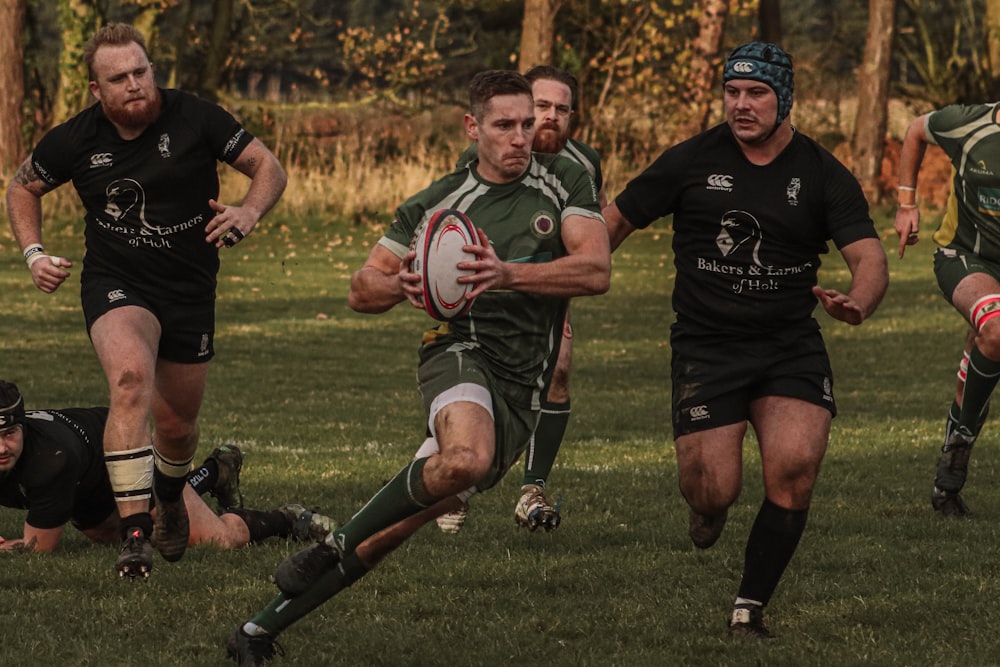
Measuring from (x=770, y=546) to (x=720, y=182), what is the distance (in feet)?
4.79

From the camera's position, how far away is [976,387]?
9.09 meters

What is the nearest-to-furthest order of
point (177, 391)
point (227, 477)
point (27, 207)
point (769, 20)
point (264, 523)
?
point (27, 207) → point (177, 391) → point (264, 523) → point (227, 477) → point (769, 20)

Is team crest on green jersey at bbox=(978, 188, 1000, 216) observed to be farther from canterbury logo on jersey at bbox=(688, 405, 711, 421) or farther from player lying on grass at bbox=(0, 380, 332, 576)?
player lying on grass at bbox=(0, 380, 332, 576)

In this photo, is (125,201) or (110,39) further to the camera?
(125,201)

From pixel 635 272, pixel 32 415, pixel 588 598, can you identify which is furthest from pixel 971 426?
→ pixel 635 272

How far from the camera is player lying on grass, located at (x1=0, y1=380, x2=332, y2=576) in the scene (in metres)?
7.46

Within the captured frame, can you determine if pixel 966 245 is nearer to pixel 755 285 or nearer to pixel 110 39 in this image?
pixel 755 285

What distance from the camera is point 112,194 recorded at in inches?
302

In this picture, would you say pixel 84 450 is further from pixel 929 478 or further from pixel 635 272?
pixel 635 272

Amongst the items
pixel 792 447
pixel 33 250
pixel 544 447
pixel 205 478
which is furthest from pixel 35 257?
pixel 792 447

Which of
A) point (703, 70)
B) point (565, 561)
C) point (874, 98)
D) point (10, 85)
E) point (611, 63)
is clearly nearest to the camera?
point (565, 561)

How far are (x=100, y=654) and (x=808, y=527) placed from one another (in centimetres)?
403

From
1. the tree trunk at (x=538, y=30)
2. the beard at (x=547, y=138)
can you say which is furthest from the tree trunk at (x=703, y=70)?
the beard at (x=547, y=138)

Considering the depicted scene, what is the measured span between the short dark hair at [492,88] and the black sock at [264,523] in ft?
9.55
